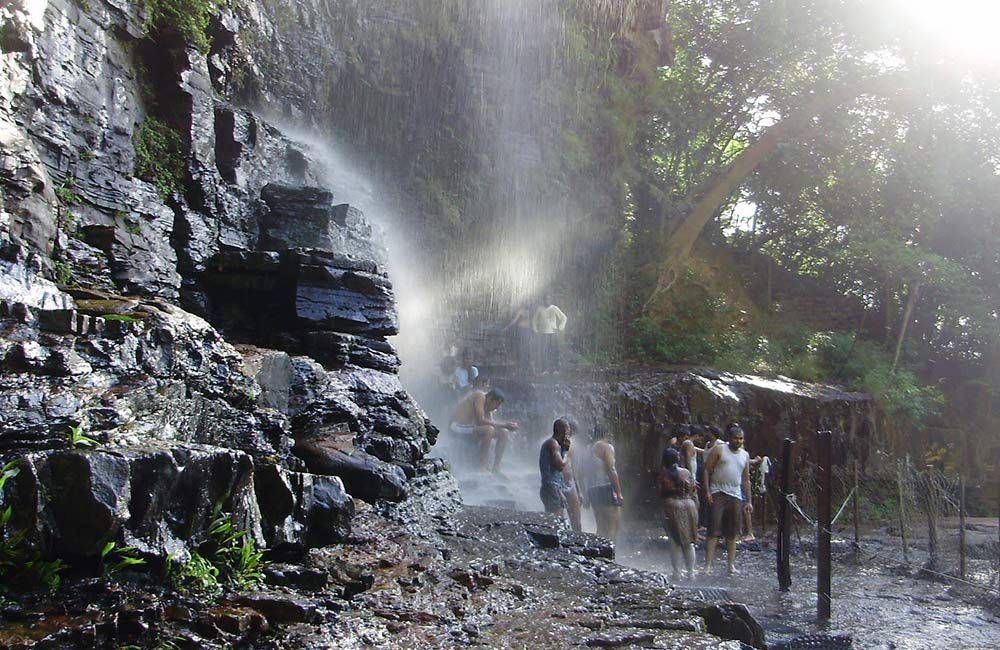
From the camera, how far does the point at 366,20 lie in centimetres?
1553

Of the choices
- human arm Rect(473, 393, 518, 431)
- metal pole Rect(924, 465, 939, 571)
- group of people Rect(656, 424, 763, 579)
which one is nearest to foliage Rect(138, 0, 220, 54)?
human arm Rect(473, 393, 518, 431)

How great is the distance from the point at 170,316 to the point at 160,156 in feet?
12.6

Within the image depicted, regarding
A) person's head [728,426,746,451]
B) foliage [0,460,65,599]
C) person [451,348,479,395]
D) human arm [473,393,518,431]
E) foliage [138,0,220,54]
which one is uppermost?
foliage [138,0,220,54]

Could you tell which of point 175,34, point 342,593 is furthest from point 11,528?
point 175,34

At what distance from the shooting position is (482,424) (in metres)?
10.9

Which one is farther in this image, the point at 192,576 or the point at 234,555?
the point at 234,555

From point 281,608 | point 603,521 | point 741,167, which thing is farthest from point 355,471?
point 741,167

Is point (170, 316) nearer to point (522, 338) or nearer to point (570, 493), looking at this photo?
point (570, 493)

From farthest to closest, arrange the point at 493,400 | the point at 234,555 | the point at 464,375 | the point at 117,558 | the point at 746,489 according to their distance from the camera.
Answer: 1. the point at 464,375
2. the point at 493,400
3. the point at 746,489
4. the point at 234,555
5. the point at 117,558

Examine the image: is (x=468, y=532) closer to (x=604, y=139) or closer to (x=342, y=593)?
(x=342, y=593)

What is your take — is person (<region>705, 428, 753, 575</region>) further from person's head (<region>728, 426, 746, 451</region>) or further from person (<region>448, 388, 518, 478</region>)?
person (<region>448, 388, 518, 478</region>)

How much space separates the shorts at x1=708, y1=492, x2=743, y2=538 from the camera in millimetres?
9492

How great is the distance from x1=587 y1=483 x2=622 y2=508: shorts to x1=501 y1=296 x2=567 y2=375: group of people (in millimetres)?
6469

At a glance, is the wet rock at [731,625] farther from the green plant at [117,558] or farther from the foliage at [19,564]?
the foliage at [19,564]
